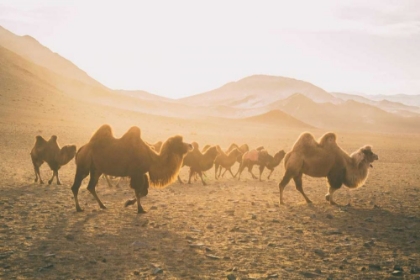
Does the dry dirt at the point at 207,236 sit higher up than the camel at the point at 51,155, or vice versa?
the camel at the point at 51,155

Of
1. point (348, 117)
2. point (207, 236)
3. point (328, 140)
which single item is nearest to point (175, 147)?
point (207, 236)

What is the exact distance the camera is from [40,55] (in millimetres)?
172875

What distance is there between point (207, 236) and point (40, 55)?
623ft

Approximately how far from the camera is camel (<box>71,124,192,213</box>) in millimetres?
8430

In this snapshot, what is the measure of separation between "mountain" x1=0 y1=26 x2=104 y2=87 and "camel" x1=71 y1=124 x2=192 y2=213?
15469 centimetres

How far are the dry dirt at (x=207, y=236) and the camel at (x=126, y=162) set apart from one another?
0.69 metres

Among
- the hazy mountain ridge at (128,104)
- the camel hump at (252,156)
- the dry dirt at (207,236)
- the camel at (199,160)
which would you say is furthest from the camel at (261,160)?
the hazy mountain ridge at (128,104)

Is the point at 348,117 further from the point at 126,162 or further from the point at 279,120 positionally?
the point at 126,162

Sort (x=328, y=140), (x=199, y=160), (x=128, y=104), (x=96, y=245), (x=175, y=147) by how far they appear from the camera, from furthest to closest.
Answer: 1. (x=128, y=104)
2. (x=199, y=160)
3. (x=328, y=140)
4. (x=175, y=147)
5. (x=96, y=245)

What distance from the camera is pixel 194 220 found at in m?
7.85

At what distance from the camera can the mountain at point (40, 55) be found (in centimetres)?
15988

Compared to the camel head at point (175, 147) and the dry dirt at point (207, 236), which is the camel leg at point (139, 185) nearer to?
the dry dirt at point (207, 236)

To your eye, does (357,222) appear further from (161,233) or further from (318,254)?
(161,233)

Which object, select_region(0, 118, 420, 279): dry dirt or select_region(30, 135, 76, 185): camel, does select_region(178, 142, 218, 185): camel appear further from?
select_region(30, 135, 76, 185): camel
